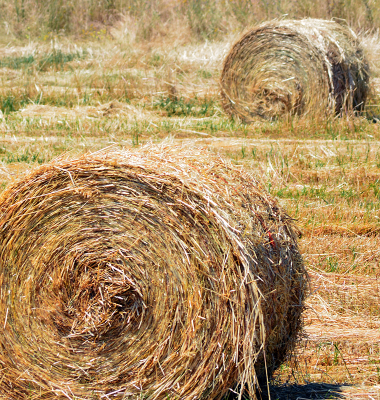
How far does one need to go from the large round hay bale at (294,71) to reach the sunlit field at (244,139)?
14.1 inches

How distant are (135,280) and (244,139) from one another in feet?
18.5

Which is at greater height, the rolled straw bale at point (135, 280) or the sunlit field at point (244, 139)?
the rolled straw bale at point (135, 280)

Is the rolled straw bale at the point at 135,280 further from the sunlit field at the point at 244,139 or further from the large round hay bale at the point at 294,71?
the large round hay bale at the point at 294,71

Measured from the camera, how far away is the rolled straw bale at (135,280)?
120 inches

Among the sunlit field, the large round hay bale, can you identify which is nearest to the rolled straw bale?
the sunlit field

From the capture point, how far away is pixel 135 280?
3203 mm

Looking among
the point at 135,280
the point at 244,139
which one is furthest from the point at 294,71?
the point at 135,280

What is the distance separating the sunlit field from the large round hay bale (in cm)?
36

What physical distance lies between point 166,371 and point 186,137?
6003 mm

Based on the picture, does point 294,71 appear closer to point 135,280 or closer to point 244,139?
point 244,139

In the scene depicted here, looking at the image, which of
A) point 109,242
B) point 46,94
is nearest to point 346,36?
point 46,94

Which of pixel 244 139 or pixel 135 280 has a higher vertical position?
pixel 135 280

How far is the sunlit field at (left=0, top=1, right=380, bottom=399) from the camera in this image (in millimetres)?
3943

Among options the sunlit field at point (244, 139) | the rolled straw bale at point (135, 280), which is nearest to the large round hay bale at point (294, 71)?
the sunlit field at point (244, 139)
